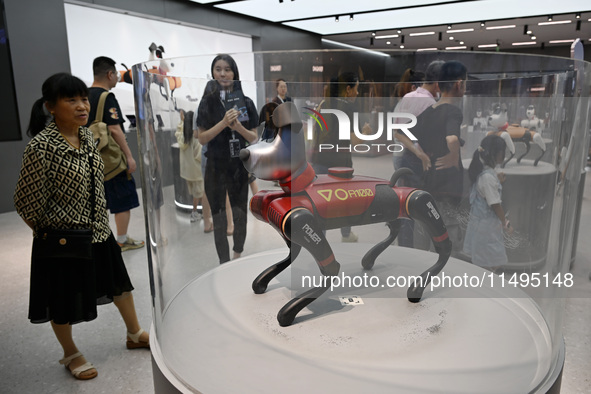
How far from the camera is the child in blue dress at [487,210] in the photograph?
3.31 feet

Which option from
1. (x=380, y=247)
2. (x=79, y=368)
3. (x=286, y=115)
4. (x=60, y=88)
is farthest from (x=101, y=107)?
(x=380, y=247)

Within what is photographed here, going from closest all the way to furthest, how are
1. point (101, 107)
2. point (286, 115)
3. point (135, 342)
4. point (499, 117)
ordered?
point (499, 117) → point (286, 115) → point (135, 342) → point (101, 107)

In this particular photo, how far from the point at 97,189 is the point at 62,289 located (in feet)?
1.23

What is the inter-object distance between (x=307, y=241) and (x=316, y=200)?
11 cm

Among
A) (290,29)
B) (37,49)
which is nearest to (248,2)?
(290,29)

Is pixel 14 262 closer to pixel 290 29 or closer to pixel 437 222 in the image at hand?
pixel 437 222

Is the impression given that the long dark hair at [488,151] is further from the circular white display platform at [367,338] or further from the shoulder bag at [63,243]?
the shoulder bag at [63,243]

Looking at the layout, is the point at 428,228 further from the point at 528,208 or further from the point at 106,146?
the point at 106,146

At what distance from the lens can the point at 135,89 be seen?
4.08ft

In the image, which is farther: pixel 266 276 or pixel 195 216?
pixel 266 276

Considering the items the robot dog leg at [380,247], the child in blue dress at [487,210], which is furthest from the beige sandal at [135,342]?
the child in blue dress at [487,210]

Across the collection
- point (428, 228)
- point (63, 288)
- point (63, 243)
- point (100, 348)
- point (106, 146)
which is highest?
point (106, 146)

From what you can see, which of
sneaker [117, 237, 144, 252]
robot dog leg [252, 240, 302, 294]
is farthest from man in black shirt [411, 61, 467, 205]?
sneaker [117, 237, 144, 252]

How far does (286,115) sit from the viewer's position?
110cm
